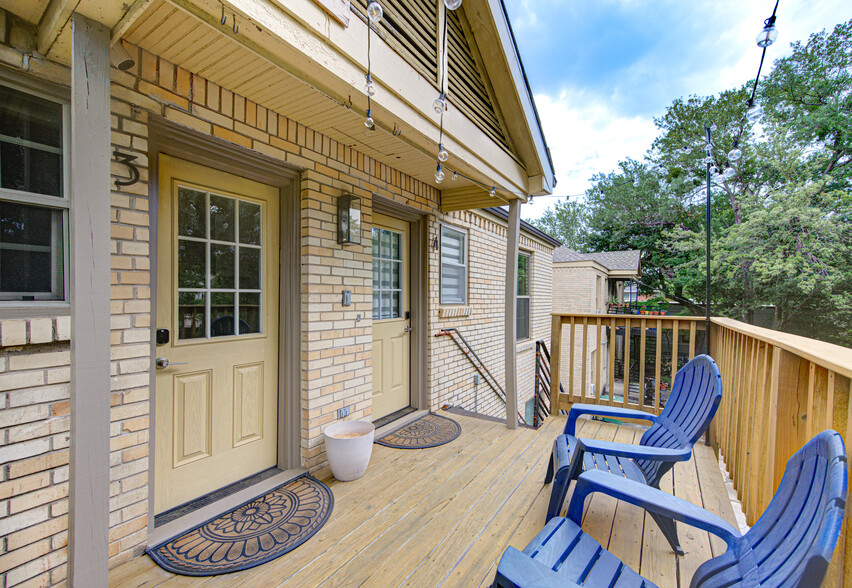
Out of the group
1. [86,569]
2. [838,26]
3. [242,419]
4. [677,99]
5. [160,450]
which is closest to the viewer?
[86,569]

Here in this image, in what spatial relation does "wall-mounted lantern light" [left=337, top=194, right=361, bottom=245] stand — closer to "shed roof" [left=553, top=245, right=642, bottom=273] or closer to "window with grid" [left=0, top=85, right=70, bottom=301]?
"window with grid" [left=0, top=85, right=70, bottom=301]

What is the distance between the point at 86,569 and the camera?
1.22 meters

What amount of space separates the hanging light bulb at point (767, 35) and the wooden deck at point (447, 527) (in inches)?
101

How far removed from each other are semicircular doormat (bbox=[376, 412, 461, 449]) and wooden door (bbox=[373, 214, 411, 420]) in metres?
0.29

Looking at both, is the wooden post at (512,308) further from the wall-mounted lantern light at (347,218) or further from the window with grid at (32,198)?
the window with grid at (32,198)

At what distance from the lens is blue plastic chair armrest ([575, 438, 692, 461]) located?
172cm

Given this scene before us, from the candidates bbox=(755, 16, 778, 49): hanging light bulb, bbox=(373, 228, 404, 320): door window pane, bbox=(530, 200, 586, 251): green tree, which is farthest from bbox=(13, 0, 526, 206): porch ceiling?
bbox=(530, 200, 586, 251): green tree

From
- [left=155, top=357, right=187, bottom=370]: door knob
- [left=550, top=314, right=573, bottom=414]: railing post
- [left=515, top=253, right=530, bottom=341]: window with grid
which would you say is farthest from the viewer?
[left=515, top=253, right=530, bottom=341]: window with grid

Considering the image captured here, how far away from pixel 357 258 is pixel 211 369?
4.28 feet

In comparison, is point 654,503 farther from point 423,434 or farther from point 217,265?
point 217,265

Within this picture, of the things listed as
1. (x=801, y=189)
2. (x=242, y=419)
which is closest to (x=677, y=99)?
(x=801, y=189)

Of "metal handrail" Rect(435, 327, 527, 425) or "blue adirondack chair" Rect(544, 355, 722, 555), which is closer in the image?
"blue adirondack chair" Rect(544, 355, 722, 555)

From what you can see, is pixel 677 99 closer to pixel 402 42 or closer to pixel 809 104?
pixel 809 104

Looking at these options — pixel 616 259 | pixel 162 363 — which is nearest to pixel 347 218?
pixel 162 363
